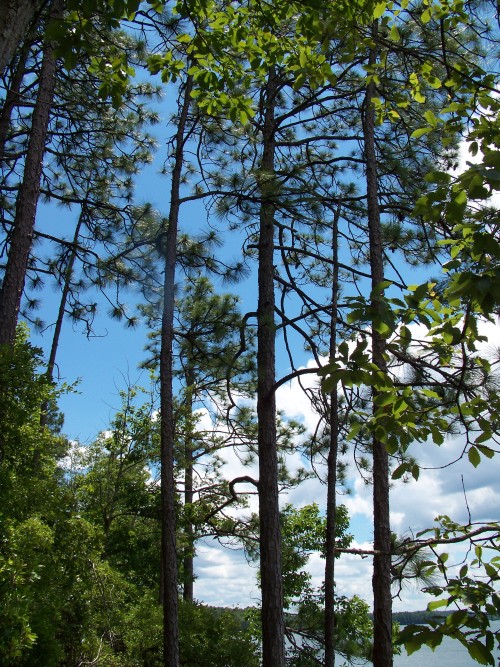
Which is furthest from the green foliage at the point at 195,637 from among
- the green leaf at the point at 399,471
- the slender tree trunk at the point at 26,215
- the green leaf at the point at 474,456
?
the green leaf at the point at 474,456

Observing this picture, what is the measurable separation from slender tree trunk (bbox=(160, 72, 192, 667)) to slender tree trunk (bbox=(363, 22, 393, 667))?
2738mm

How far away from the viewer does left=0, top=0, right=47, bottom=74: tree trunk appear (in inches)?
69.4

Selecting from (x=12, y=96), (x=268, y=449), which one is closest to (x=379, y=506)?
(x=268, y=449)

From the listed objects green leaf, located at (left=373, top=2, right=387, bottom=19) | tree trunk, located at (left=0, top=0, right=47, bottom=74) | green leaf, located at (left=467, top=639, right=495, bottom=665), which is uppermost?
green leaf, located at (left=373, top=2, right=387, bottom=19)

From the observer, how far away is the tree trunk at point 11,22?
1.76m

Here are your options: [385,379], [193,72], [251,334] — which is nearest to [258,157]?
[251,334]

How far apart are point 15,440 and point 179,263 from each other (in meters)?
4.21

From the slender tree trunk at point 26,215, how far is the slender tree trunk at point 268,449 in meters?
2.91

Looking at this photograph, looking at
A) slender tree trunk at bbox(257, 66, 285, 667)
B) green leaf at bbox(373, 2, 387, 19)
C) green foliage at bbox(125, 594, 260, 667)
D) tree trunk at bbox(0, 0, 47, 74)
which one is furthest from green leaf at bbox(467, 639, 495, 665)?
green foliage at bbox(125, 594, 260, 667)

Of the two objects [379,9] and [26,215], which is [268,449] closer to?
[26,215]

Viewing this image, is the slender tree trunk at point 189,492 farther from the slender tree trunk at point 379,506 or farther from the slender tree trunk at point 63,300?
the slender tree trunk at point 379,506

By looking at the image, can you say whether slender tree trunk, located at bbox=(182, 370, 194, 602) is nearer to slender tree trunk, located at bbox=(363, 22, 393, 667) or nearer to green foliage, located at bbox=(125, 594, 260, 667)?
green foliage, located at bbox=(125, 594, 260, 667)

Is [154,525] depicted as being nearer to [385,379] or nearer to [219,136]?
[219,136]

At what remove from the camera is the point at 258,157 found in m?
8.88
